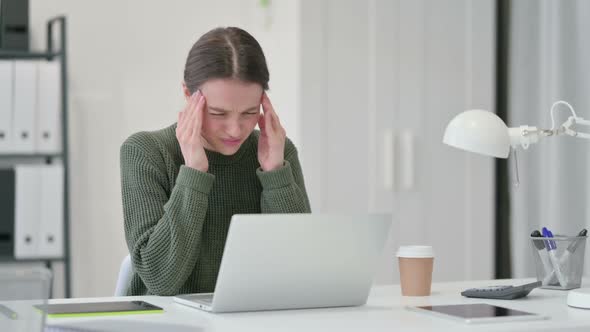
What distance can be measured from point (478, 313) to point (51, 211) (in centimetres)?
216

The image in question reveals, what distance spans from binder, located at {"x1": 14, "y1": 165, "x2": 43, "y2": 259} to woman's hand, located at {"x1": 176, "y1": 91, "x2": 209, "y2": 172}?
58.0 inches

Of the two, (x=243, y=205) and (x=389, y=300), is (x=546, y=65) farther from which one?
(x=389, y=300)

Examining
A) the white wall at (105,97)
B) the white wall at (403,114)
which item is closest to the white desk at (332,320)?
the white wall at (403,114)

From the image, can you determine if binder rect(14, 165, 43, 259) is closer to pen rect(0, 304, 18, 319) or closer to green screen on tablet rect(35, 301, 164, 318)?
green screen on tablet rect(35, 301, 164, 318)

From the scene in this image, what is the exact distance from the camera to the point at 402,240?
333 centimetres

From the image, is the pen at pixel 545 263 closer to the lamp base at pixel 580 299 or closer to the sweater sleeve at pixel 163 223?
the lamp base at pixel 580 299

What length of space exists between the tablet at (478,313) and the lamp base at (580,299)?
0.15 metres

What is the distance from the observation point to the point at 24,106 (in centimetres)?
319

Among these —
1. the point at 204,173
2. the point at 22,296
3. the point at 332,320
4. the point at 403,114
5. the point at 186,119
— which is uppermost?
the point at 403,114

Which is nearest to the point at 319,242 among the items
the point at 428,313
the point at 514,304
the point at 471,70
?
the point at 428,313

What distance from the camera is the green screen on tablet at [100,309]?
54.4 inches

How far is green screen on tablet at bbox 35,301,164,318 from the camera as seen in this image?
1.38 m

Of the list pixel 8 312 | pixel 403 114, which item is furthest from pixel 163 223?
pixel 403 114

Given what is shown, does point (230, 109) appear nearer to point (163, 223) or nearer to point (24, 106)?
point (163, 223)
